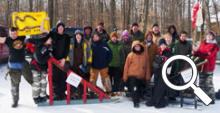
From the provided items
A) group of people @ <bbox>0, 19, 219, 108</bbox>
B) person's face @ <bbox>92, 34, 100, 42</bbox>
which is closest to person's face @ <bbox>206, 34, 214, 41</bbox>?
group of people @ <bbox>0, 19, 219, 108</bbox>

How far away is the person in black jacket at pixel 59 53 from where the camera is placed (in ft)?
28.3

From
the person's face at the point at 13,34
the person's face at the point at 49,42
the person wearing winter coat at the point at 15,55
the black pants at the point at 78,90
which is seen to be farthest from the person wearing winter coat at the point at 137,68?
the person's face at the point at 13,34

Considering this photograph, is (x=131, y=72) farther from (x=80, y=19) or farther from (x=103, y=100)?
(x=80, y=19)

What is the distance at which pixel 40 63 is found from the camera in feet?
27.9

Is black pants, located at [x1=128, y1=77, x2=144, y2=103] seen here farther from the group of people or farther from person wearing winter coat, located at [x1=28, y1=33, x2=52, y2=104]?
person wearing winter coat, located at [x1=28, y1=33, x2=52, y2=104]

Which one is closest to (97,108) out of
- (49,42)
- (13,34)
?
(49,42)

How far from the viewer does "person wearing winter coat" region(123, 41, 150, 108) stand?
28.7ft

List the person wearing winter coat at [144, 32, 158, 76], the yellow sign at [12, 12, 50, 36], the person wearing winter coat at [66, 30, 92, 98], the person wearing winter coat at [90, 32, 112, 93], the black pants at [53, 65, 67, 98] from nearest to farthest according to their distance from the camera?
the yellow sign at [12, 12, 50, 36] → the black pants at [53, 65, 67, 98] → the person wearing winter coat at [66, 30, 92, 98] → the person wearing winter coat at [144, 32, 158, 76] → the person wearing winter coat at [90, 32, 112, 93]

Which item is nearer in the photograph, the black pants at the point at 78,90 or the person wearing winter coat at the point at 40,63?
the person wearing winter coat at the point at 40,63

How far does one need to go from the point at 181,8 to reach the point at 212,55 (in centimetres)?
3791

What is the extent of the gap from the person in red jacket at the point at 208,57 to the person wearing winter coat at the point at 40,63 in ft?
10.7

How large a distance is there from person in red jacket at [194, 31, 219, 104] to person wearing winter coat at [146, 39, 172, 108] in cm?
78

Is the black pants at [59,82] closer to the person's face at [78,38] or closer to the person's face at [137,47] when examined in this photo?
the person's face at [78,38]

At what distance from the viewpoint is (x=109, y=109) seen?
841 cm
